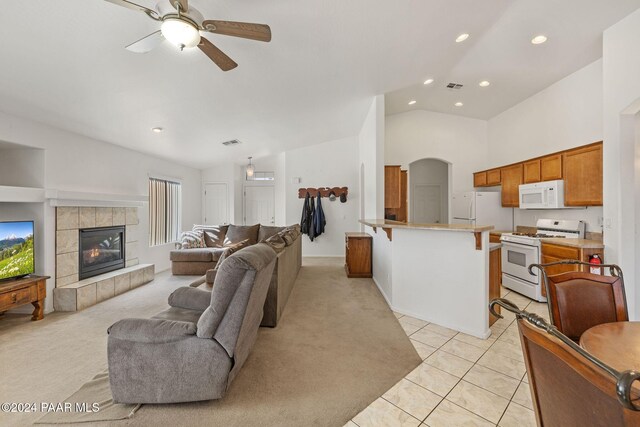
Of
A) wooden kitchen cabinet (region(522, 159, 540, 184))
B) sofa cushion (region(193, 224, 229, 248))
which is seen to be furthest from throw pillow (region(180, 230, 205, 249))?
wooden kitchen cabinet (region(522, 159, 540, 184))

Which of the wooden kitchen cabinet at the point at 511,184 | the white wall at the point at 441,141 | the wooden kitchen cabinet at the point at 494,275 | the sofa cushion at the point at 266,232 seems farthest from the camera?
the white wall at the point at 441,141

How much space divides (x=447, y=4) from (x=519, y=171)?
11.1 feet

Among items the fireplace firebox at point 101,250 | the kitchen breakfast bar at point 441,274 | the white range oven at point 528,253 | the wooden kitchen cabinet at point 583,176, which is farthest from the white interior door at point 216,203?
the wooden kitchen cabinet at point 583,176

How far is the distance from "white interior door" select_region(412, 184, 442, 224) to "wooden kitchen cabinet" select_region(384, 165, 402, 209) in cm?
257

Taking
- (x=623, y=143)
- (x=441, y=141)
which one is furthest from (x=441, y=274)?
(x=441, y=141)

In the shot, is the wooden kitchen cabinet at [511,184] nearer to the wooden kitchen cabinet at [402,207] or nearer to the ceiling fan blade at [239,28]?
the wooden kitchen cabinet at [402,207]

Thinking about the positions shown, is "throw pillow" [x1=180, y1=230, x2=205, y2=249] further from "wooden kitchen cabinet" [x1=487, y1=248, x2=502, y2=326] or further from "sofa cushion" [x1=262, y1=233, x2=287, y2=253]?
"wooden kitchen cabinet" [x1=487, y1=248, x2=502, y2=326]

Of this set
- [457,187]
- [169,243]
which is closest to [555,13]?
[457,187]

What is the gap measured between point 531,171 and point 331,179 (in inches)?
156

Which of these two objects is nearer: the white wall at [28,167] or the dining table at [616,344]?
the dining table at [616,344]

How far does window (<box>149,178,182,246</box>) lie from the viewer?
527cm

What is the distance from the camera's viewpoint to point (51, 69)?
2148 millimetres

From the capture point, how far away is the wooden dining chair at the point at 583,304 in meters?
1.43

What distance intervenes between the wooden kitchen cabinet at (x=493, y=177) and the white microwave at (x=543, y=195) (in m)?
0.69
